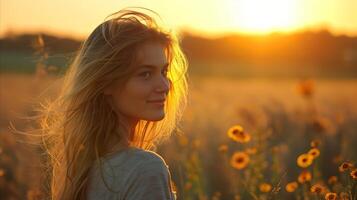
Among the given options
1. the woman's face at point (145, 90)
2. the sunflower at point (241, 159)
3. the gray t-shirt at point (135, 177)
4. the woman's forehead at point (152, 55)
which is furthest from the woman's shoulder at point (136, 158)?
the sunflower at point (241, 159)

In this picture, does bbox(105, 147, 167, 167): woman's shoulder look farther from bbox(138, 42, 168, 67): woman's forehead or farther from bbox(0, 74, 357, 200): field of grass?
bbox(0, 74, 357, 200): field of grass

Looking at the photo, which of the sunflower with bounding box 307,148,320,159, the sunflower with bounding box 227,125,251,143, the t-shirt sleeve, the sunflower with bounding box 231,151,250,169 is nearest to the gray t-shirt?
the t-shirt sleeve

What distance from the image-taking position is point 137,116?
231 centimetres

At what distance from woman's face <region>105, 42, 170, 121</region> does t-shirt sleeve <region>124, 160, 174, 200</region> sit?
34 cm

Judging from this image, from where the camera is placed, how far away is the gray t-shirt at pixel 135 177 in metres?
1.98

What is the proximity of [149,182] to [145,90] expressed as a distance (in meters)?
0.41

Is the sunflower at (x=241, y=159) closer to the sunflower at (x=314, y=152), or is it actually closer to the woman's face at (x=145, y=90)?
the sunflower at (x=314, y=152)

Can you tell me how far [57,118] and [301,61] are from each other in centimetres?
4552

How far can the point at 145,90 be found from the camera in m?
2.28

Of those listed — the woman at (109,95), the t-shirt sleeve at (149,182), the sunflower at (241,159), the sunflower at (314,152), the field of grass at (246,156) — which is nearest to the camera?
the t-shirt sleeve at (149,182)

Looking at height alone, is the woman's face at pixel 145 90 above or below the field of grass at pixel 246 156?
above

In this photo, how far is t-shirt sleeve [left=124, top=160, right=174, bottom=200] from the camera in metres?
1.98

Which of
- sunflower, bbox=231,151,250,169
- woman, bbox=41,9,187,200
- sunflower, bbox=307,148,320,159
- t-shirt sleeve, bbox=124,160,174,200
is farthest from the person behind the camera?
sunflower, bbox=231,151,250,169

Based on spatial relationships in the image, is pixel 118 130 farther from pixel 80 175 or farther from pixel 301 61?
pixel 301 61
